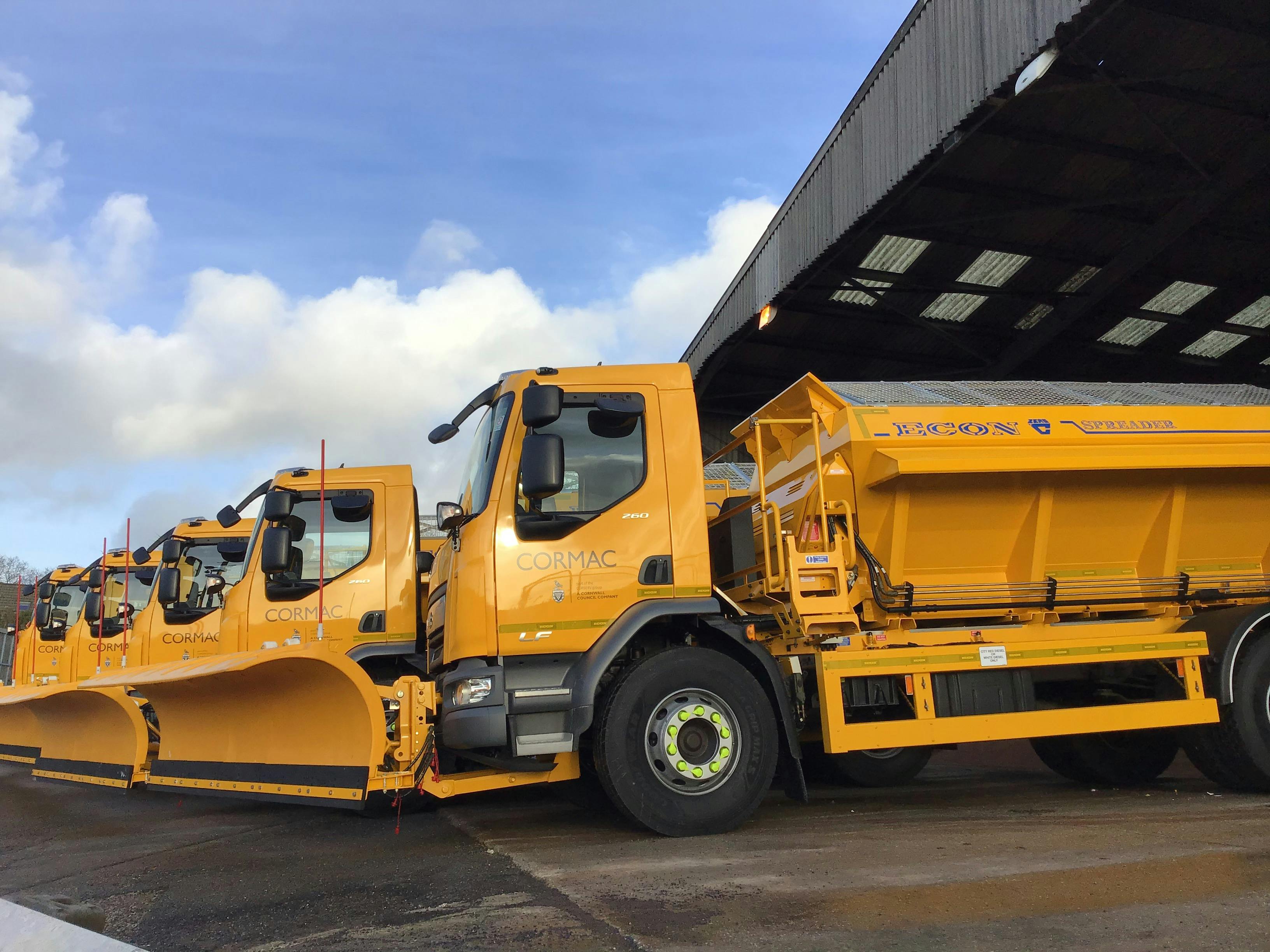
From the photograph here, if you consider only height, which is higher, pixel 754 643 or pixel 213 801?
pixel 754 643

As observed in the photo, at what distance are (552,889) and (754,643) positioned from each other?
1989 mm

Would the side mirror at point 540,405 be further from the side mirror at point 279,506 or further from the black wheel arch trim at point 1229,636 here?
the black wheel arch trim at point 1229,636

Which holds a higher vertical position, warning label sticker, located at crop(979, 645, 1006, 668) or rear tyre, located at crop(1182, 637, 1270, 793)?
warning label sticker, located at crop(979, 645, 1006, 668)

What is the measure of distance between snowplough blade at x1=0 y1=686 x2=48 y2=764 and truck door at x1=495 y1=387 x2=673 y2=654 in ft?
18.2

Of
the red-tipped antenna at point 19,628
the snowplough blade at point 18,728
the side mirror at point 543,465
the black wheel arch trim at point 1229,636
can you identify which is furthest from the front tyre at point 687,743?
the red-tipped antenna at point 19,628

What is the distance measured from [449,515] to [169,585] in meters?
6.02

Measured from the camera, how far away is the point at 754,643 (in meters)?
5.52

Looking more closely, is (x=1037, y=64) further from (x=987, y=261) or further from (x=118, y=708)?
(x=118, y=708)

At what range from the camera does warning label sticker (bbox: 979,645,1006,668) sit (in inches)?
234

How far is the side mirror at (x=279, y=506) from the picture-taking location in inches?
319

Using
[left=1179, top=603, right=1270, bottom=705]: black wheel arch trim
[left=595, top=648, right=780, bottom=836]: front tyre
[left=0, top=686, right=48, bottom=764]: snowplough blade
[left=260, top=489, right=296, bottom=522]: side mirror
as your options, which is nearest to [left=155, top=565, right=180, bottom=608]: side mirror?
[left=0, top=686, right=48, bottom=764]: snowplough blade

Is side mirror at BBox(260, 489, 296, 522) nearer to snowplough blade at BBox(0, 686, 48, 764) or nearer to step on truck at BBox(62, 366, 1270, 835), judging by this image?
step on truck at BBox(62, 366, 1270, 835)

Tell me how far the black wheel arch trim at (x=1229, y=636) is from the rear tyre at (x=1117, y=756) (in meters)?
1.05

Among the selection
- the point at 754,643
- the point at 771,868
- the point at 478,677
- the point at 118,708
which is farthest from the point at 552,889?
the point at 118,708
